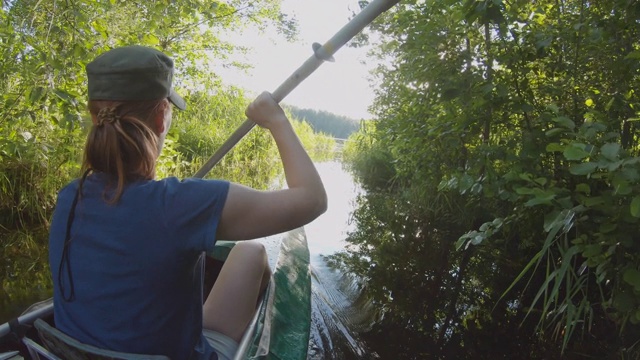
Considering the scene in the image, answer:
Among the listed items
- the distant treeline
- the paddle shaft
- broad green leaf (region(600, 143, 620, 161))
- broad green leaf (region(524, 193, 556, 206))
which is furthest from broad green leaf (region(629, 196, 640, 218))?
the distant treeline

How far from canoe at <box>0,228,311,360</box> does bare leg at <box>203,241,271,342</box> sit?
0.19 ft

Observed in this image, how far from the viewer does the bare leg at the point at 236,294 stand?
1.68 m

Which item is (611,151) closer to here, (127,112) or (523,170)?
(523,170)

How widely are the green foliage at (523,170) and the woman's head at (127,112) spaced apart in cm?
129

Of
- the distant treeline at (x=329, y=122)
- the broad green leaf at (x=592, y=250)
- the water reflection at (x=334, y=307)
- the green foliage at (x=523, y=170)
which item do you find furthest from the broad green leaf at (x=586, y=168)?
the distant treeline at (x=329, y=122)

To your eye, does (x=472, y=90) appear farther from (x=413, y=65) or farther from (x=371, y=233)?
(x=371, y=233)

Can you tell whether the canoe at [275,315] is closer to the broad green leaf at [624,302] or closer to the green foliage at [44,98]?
the broad green leaf at [624,302]

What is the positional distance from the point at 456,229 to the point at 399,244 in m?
0.61

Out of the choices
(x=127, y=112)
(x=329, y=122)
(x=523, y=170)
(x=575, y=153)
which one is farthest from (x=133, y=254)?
(x=329, y=122)

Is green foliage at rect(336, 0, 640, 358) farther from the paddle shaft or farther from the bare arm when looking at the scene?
the bare arm

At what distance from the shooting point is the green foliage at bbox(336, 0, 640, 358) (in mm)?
1866

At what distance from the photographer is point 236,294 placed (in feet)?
5.72

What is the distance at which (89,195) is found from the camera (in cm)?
110

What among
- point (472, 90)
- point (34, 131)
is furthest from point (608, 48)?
point (34, 131)
